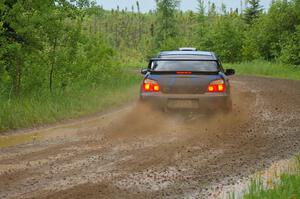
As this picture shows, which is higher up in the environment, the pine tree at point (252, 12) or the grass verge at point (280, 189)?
the pine tree at point (252, 12)

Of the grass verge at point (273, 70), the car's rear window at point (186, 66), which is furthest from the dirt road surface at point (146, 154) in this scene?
the grass verge at point (273, 70)

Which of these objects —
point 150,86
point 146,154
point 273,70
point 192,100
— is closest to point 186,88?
point 192,100

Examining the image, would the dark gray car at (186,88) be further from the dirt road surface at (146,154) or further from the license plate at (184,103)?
the dirt road surface at (146,154)

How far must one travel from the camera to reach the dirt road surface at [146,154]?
219 inches

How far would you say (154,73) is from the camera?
35.5 ft

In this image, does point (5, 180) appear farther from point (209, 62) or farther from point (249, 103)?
point (249, 103)

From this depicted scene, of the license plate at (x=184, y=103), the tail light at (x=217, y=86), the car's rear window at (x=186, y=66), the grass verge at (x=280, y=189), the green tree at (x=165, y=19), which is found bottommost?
the grass verge at (x=280, y=189)

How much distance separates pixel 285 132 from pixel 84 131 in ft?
13.3

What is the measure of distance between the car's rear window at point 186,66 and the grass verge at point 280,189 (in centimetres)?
549

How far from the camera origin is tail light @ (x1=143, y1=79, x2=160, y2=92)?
35.0 ft

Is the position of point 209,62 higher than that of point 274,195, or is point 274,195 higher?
point 209,62

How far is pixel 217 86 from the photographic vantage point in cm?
1062

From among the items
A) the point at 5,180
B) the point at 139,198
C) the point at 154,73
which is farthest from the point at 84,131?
the point at 139,198

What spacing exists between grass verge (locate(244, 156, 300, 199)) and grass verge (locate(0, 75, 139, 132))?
638cm
